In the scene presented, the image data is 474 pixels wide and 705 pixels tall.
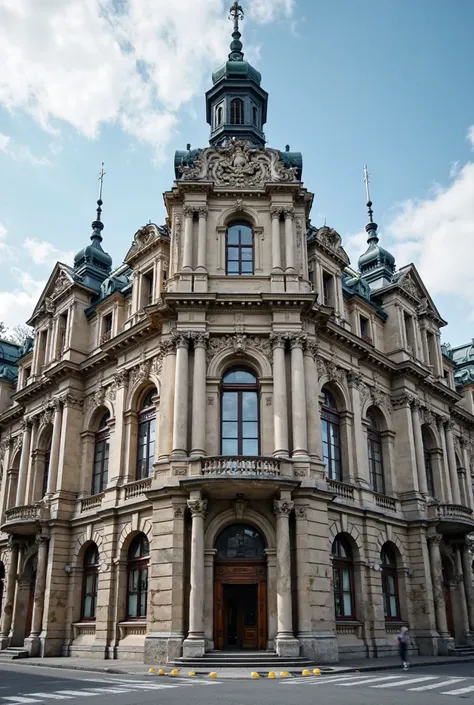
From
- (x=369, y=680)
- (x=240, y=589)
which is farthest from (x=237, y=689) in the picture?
(x=240, y=589)

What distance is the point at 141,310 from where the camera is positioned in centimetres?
3412

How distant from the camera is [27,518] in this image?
111 ft

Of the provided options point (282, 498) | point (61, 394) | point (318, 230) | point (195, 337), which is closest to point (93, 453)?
point (61, 394)

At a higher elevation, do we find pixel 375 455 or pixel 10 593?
pixel 375 455

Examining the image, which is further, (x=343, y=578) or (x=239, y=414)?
(x=343, y=578)

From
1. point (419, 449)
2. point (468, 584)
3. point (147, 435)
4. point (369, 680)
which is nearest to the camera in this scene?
point (369, 680)

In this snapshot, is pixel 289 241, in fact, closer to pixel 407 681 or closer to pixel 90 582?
pixel 90 582

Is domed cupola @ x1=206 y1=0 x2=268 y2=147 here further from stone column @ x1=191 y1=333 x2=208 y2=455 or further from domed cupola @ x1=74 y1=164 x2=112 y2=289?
stone column @ x1=191 y1=333 x2=208 y2=455

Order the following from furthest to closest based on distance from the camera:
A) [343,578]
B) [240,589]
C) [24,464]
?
[24,464] → [343,578] → [240,589]

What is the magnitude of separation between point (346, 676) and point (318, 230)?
2253 centimetres

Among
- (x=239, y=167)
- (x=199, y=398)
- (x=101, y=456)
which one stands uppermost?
(x=239, y=167)

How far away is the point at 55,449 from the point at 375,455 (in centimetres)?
1713

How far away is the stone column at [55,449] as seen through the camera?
115 feet

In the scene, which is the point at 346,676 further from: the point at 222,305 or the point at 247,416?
the point at 222,305
